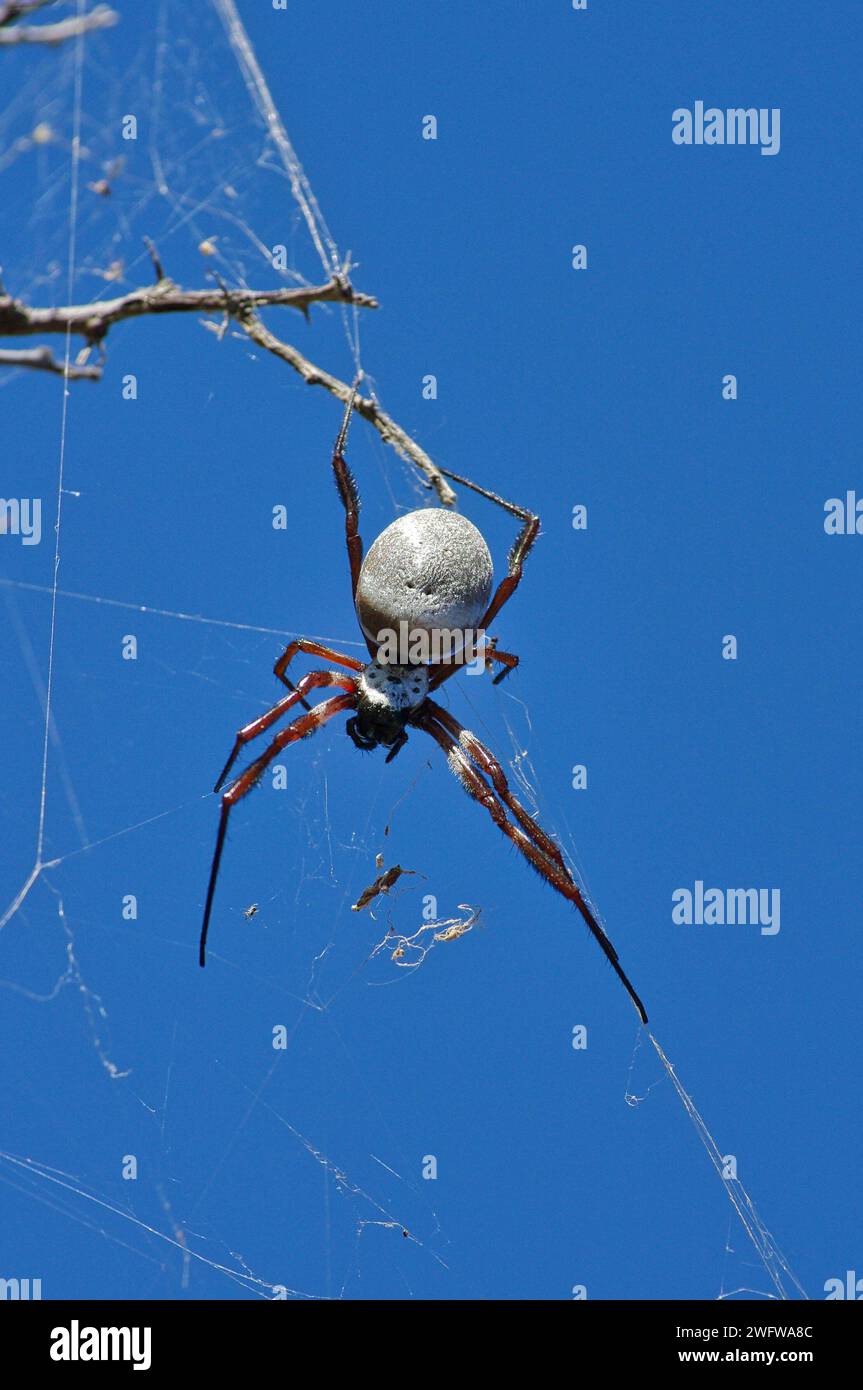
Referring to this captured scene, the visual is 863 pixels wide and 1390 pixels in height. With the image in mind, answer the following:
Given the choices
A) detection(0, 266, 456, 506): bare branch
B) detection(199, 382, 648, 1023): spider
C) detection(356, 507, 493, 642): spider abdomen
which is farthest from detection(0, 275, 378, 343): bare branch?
detection(356, 507, 493, 642): spider abdomen

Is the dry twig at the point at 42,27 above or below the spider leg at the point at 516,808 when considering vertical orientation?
above

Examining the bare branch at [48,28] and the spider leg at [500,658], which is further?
the spider leg at [500,658]

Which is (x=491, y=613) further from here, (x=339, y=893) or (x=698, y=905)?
(x=698, y=905)

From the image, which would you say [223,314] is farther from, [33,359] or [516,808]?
[516,808]

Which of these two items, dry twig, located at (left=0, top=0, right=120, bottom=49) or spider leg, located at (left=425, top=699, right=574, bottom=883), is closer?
dry twig, located at (left=0, top=0, right=120, bottom=49)

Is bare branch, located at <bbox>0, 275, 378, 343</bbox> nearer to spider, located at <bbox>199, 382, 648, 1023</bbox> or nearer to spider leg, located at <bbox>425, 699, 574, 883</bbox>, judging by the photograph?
spider, located at <bbox>199, 382, 648, 1023</bbox>

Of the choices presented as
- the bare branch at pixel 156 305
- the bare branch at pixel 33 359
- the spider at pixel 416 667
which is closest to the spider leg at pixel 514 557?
the spider at pixel 416 667

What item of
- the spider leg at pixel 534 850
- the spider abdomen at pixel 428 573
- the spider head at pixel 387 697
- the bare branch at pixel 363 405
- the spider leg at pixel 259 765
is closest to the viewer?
the bare branch at pixel 363 405

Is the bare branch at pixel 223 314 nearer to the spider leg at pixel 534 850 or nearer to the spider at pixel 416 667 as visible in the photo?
the spider at pixel 416 667

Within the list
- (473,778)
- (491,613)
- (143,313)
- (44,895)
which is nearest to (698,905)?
(473,778)
